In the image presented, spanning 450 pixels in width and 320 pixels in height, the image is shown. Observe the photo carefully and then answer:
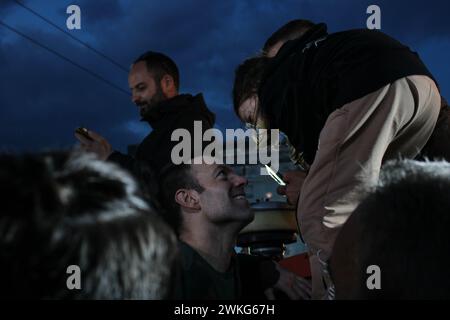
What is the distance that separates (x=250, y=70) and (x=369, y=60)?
69cm

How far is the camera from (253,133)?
9.21ft

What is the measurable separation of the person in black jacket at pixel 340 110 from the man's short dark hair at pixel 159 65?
1359 mm

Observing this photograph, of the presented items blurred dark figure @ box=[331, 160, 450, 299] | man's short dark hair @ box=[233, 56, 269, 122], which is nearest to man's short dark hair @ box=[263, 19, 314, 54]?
man's short dark hair @ box=[233, 56, 269, 122]

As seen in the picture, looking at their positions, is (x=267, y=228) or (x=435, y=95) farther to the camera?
(x=267, y=228)

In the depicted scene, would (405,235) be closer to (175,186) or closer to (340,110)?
(340,110)

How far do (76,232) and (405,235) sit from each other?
579 millimetres

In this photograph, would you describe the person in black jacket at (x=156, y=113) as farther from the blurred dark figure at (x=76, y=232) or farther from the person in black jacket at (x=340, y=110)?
the blurred dark figure at (x=76, y=232)

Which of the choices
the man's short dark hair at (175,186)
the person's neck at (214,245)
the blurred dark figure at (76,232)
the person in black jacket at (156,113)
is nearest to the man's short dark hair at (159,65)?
the person in black jacket at (156,113)

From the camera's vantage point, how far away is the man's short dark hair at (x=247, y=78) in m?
2.62

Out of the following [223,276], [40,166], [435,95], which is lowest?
[223,276]

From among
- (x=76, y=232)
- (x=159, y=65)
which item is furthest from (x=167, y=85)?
(x=76, y=232)

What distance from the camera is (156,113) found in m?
3.19
